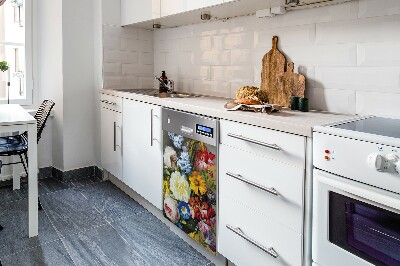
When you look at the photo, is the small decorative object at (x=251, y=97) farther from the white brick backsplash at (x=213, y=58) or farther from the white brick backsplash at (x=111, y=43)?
the white brick backsplash at (x=111, y=43)

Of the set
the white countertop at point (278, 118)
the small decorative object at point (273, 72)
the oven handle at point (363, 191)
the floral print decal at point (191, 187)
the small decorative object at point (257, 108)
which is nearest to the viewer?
the oven handle at point (363, 191)

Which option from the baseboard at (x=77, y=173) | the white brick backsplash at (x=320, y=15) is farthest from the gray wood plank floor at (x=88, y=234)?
the white brick backsplash at (x=320, y=15)

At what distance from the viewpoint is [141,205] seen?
3.06 m

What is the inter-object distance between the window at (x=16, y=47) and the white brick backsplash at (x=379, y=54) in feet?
10.5

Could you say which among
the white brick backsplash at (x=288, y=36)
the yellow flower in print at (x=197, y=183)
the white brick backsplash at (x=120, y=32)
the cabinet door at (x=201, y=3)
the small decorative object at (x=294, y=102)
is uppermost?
the white brick backsplash at (x=120, y=32)

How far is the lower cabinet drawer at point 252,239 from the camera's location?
63.6 inches

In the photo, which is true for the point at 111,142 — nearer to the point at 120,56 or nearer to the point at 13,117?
the point at 120,56

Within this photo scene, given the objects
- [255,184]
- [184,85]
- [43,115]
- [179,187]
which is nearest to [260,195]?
[255,184]

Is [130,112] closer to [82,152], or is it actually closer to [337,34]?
[82,152]

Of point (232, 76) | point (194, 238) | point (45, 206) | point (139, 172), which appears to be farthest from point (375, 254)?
point (45, 206)

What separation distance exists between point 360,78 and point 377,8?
36 cm

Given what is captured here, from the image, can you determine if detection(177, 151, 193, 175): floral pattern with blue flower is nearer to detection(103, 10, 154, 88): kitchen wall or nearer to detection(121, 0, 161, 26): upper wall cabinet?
detection(121, 0, 161, 26): upper wall cabinet

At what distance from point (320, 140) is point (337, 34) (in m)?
0.89

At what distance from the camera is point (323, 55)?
210 centimetres
